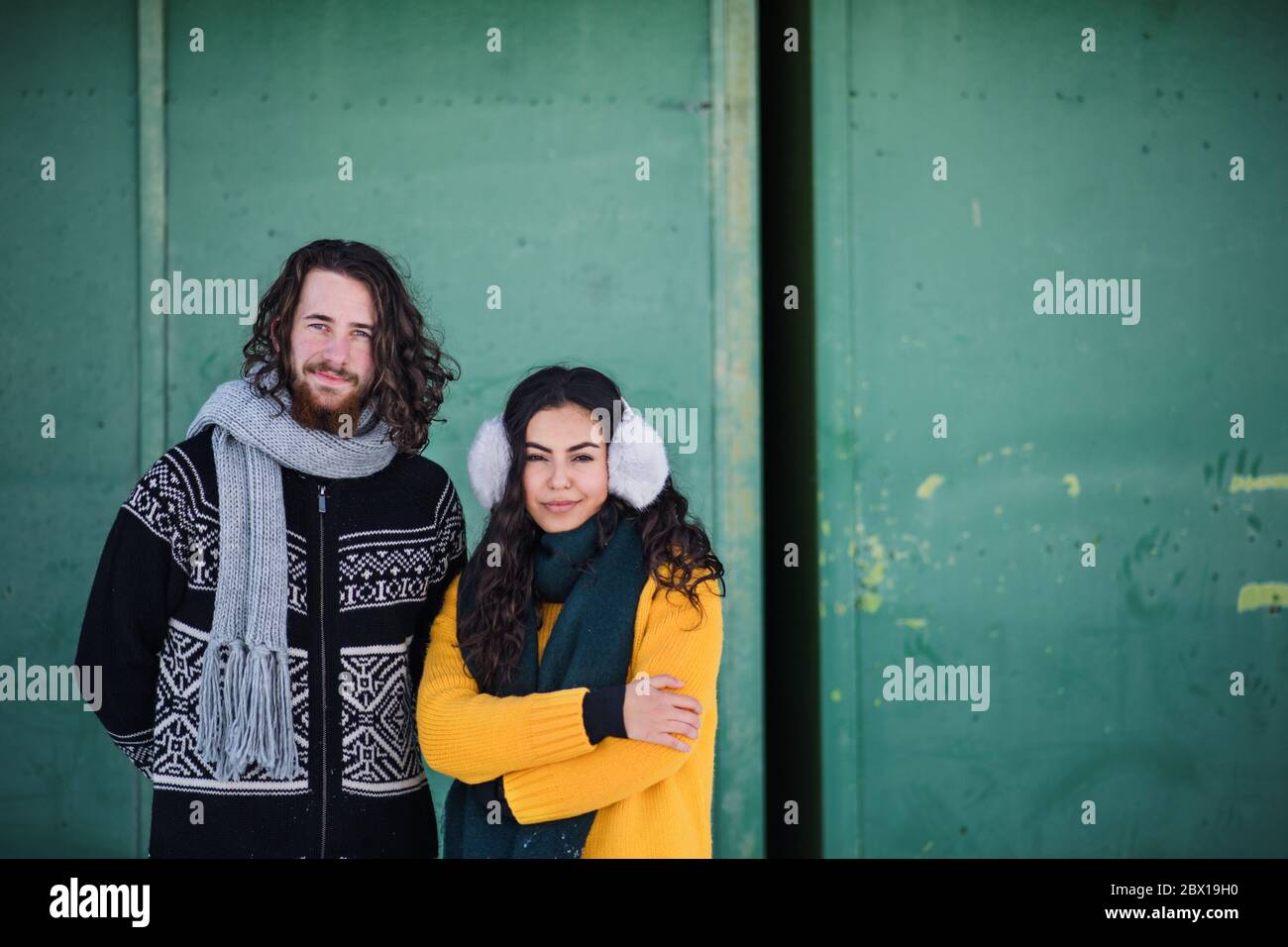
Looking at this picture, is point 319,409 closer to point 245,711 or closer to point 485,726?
point 245,711

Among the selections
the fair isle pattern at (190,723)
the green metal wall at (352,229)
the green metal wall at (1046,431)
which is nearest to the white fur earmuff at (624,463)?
the fair isle pattern at (190,723)

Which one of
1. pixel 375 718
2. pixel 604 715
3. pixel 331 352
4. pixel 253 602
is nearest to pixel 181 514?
pixel 253 602

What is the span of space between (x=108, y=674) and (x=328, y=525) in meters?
0.52

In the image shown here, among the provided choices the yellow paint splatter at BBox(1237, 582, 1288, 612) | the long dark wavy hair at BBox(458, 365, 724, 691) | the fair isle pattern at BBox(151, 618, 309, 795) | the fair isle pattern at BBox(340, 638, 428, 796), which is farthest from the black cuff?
the yellow paint splatter at BBox(1237, 582, 1288, 612)

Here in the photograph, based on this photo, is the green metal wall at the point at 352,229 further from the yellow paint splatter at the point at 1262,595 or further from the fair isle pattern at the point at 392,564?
the yellow paint splatter at the point at 1262,595

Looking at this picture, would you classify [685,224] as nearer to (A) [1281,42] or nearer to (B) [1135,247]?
(B) [1135,247]

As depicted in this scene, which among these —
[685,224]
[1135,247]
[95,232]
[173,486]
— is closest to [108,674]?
[173,486]

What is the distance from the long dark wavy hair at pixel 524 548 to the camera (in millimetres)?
2443

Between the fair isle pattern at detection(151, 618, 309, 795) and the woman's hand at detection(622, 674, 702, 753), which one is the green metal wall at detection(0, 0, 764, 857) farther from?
the woman's hand at detection(622, 674, 702, 753)

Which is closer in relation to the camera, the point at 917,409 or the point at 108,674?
the point at 108,674

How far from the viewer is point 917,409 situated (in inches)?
153
